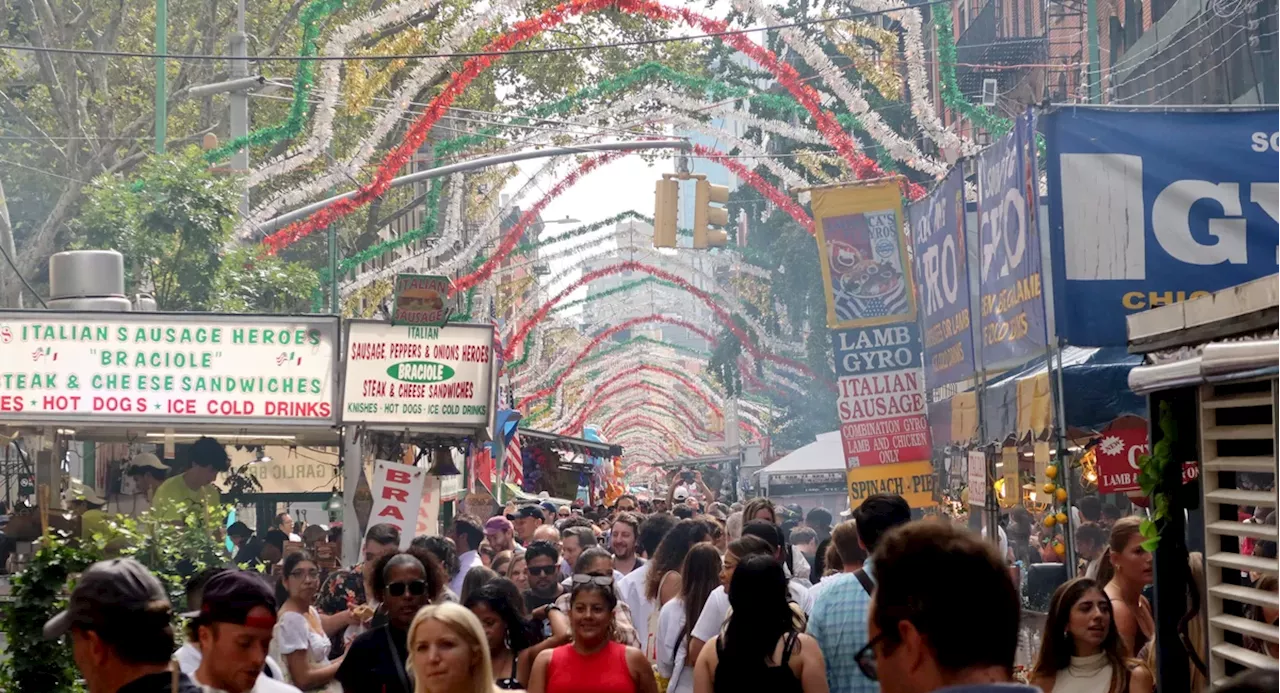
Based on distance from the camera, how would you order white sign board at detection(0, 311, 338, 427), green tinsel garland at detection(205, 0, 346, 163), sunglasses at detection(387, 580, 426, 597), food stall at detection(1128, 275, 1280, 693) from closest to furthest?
food stall at detection(1128, 275, 1280, 693), sunglasses at detection(387, 580, 426, 597), white sign board at detection(0, 311, 338, 427), green tinsel garland at detection(205, 0, 346, 163)

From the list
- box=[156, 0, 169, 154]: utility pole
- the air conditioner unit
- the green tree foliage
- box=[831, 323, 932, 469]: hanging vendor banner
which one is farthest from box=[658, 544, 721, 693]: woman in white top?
the air conditioner unit

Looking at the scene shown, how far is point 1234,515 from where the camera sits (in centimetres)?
631

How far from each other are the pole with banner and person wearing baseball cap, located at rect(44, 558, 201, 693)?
13.6 metres

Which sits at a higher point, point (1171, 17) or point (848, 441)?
point (1171, 17)

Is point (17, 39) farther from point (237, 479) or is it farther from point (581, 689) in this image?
point (581, 689)

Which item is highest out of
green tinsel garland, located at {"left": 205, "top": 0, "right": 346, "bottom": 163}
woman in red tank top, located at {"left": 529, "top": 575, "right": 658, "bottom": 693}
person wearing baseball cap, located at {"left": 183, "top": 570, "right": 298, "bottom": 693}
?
green tinsel garland, located at {"left": 205, "top": 0, "right": 346, "bottom": 163}

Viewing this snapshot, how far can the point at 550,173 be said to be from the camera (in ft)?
88.6

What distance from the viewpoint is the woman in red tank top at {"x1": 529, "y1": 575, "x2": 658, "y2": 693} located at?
761 cm

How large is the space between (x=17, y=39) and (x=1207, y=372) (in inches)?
1357

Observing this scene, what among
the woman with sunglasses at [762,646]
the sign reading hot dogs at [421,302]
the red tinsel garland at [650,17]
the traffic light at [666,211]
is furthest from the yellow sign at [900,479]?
the woman with sunglasses at [762,646]

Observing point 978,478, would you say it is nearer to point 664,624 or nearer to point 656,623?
point 656,623

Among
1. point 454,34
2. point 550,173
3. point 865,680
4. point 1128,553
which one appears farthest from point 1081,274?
point 550,173

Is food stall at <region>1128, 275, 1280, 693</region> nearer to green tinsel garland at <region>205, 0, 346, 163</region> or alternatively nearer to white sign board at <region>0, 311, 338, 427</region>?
white sign board at <region>0, 311, 338, 427</region>

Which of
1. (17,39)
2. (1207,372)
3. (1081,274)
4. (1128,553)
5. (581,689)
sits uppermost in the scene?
(17,39)
